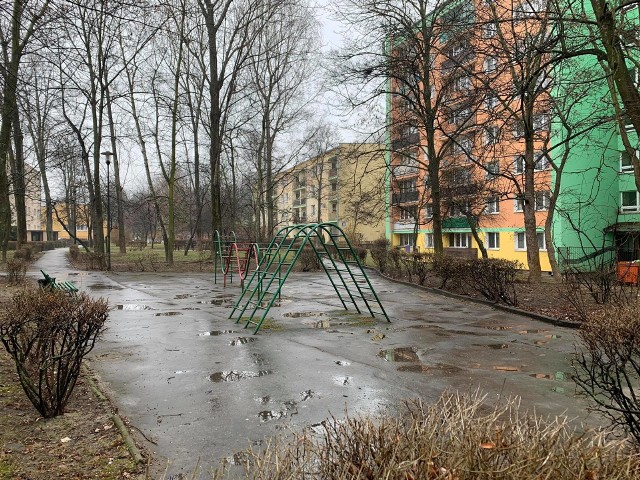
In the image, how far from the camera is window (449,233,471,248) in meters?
38.9

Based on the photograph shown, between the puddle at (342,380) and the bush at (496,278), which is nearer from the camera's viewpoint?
the puddle at (342,380)

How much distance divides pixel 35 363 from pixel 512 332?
284 inches

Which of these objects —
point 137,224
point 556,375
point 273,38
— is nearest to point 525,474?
point 556,375

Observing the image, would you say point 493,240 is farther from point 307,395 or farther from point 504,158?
point 307,395

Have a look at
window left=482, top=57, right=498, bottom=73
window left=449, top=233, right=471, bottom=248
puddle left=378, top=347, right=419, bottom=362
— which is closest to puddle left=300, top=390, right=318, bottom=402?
puddle left=378, top=347, right=419, bottom=362

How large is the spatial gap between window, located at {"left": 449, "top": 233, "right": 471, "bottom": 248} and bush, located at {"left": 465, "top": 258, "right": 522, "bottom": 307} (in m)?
27.4

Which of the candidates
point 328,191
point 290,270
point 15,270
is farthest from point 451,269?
point 328,191

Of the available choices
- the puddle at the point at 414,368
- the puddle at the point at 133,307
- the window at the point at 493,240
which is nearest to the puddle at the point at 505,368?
the puddle at the point at 414,368

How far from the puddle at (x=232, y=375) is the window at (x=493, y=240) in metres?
31.7

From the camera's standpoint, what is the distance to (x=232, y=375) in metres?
5.82

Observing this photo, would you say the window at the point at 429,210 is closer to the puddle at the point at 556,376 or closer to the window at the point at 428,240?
the window at the point at 428,240

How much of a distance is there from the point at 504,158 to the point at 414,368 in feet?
56.3

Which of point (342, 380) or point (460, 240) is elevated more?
point (460, 240)

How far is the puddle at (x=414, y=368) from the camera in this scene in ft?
19.9
